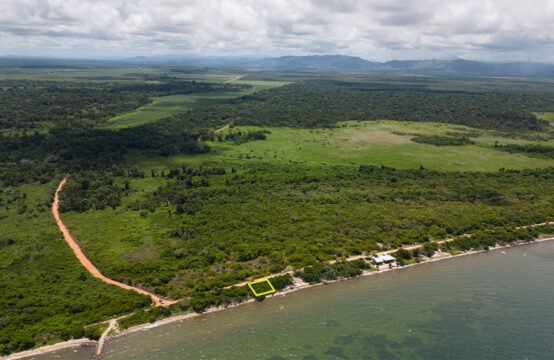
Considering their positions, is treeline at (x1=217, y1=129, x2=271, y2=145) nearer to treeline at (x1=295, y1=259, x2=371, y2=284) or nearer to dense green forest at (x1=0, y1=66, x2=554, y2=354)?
dense green forest at (x1=0, y1=66, x2=554, y2=354)

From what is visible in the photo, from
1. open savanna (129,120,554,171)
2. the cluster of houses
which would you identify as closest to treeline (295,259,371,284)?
the cluster of houses

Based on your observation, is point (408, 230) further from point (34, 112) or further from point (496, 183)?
point (34, 112)

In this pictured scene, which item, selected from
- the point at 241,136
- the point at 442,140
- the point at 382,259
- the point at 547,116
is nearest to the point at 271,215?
the point at 382,259

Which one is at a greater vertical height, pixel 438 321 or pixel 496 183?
pixel 496 183

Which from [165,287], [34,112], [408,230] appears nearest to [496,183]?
[408,230]

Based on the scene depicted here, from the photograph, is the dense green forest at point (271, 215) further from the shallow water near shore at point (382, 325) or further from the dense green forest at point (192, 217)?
the shallow water near shore at point (382, 325)

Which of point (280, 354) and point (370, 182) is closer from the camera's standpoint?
point (280, 354)
